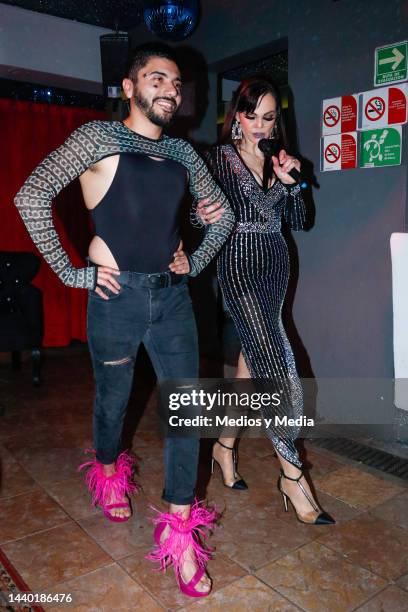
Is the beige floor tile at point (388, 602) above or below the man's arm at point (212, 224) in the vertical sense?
below

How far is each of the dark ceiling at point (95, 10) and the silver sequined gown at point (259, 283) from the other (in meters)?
2.45

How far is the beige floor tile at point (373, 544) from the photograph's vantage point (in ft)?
5.74

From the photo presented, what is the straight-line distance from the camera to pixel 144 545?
73.9 inches

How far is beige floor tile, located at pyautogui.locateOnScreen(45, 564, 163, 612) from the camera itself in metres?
1.55

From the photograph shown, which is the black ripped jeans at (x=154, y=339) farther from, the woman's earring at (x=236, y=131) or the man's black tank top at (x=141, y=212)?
the woman's earring at (x=236, y=131)

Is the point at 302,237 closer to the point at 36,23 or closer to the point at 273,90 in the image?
the point at 273,90

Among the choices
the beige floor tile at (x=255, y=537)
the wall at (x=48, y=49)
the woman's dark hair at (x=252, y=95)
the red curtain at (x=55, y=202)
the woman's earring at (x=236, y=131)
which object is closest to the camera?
the beige floor tile at (x=255, y=537)

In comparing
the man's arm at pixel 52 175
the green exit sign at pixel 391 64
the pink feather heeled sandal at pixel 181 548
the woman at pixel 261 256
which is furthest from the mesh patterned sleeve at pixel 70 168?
the green exit sign at pixel 391 64

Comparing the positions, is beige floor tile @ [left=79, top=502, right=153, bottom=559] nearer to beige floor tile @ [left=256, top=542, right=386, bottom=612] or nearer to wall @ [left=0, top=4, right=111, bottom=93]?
beige floor tile @ [left=256, top=542, right=386, bottom=612]

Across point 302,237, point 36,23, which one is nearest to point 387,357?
point 302,237

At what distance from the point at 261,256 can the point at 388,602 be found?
3.86 feet

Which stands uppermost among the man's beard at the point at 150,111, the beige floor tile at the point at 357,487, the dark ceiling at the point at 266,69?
the dark ceiling at the point at 266,69

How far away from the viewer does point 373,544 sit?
1.88 metres

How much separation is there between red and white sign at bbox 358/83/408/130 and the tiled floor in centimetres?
→ 161
